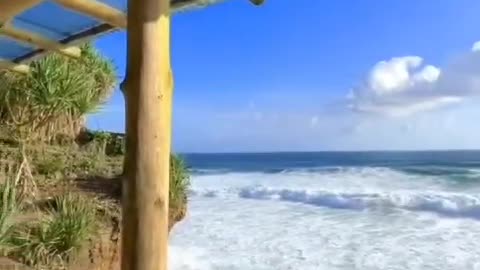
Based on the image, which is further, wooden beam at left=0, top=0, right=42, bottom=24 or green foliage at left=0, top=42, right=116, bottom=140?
green foliage at left=0, top=42, right=116, bottom=140

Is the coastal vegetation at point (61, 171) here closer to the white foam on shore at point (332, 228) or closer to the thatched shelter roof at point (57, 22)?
the thatched shelter roof at point (57, 22)

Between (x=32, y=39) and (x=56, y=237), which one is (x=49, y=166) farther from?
(x=32, y=39)

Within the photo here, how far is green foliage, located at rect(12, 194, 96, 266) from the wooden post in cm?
307

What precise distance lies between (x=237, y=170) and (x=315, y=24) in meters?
7.77

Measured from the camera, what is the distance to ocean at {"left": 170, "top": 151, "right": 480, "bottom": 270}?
8.52m

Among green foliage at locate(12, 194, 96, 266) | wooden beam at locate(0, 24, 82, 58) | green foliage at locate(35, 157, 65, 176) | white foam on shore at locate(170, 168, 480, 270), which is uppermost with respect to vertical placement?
wooden beam at locate(0, 24, 82, 58)

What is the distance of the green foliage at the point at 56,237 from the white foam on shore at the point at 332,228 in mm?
3263

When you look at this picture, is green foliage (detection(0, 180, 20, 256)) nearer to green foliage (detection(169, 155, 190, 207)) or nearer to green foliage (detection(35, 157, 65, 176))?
green foliage (detection(35, 157, 65, 176))

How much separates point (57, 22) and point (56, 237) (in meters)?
1.90

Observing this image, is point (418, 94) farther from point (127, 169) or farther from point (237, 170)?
point (127, 169)

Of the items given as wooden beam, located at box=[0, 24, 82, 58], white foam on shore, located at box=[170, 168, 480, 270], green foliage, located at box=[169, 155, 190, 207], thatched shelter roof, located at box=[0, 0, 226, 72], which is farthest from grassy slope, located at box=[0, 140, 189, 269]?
white foam on shore, located at box=[170, 168, 480, 270]

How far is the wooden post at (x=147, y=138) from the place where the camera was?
156cm

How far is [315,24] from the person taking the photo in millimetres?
23422

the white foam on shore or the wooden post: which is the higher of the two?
the wooden post
